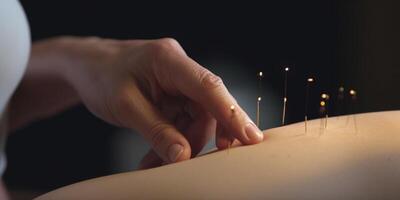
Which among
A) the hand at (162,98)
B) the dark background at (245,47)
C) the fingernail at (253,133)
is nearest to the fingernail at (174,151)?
the hand at (162,98)

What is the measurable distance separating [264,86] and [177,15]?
0.25 meters

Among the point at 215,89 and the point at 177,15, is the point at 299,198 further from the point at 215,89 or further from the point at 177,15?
the point at 177,15

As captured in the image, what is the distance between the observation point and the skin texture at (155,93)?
2.40 feet

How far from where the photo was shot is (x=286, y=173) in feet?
1.83

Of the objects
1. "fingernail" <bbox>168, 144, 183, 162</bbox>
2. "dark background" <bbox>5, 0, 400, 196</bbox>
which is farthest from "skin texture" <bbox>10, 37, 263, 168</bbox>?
"dark background" <bbox>5, 0, 400, 196</bbox>

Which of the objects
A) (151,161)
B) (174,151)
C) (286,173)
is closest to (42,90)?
(151,161)

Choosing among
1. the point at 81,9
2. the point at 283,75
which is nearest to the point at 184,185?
the point at 283,75

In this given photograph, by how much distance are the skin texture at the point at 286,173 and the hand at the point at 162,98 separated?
0.08 meters

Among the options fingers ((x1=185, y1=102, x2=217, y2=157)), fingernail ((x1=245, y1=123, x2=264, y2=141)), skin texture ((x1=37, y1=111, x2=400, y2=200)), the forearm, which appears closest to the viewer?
skin texture ((x1=37, y1=111, x2=400, y2=200))

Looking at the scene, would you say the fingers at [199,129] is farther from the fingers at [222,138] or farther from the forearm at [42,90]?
the forearm at [42,90]

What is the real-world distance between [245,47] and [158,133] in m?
0.43

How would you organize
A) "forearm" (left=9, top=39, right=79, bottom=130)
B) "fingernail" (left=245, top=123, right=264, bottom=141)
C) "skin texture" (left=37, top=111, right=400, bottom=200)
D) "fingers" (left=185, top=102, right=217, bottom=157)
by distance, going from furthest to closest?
"forearm" (left=9, top=39, right=79, bottom=130)
"fingers" (left=185, top=102, right=217, bottom=157)
"fingernail" (left=245, top=123, right=264, bottom=141)
"skin texture" (left=37, top=111, right=400, bottom=200)

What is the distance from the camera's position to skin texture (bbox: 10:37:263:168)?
0.73m

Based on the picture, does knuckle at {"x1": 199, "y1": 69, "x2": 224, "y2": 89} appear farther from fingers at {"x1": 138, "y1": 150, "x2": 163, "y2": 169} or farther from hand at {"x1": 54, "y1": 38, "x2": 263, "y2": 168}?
fingers at {"x1": 138, "y1": 150, "x2": 163, "y2": 169}
